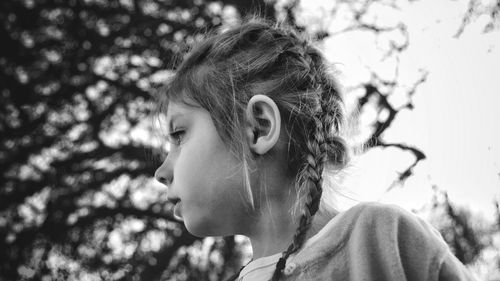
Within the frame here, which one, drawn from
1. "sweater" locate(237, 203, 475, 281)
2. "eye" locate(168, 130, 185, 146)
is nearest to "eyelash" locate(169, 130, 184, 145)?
"eye" locate(168, 130, 185, 146)

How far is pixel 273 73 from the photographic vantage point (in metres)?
0.88

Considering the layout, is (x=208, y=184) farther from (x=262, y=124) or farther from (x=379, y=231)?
(x=379, y=231)

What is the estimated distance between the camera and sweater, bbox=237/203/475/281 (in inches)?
23.7

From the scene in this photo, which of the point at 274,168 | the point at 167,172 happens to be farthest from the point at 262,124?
the point at 167,172

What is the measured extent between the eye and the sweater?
0.92ft

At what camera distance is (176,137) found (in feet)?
2.77

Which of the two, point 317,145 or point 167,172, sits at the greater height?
point 317,145

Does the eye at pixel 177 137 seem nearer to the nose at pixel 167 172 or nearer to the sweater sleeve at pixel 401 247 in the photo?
the nose at pixel 167 172

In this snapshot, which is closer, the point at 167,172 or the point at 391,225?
the point at 391,225

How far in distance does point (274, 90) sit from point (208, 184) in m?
0.20

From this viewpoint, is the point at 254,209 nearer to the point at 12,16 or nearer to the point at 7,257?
the point at 7,257

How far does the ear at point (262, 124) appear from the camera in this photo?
2.56 feet

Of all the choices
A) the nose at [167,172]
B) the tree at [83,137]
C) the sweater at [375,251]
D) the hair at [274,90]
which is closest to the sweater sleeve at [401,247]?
the sweater at [375,251]

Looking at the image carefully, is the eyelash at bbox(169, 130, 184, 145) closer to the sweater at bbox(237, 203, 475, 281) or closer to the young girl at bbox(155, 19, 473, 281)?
the young girl at bbox(155, 19, 473, 281)
